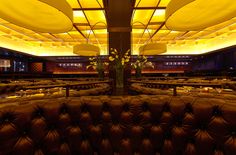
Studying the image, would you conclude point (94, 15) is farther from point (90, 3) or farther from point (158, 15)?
point (158, 15)

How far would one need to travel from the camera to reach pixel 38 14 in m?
1.82

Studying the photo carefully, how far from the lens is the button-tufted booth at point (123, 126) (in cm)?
111

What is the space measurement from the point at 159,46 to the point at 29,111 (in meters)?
3.98

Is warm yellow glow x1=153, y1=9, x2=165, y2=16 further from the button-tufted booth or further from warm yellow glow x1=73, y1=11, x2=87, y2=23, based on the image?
the button-tufted booth

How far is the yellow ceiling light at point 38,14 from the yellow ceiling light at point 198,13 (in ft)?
3.34

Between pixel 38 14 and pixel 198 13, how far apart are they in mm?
1736

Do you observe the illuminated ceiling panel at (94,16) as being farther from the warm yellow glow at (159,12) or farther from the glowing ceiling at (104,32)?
the warm yellow glow at (159,12)

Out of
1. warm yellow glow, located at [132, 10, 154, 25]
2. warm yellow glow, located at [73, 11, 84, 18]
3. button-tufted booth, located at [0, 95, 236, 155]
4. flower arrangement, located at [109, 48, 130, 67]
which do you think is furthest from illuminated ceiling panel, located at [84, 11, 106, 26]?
button-tufted booth, located at [0, 95, 236, 155]

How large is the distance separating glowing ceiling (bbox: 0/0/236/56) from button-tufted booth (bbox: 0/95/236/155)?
12.7 feet

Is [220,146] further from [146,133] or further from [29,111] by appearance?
[29,111]

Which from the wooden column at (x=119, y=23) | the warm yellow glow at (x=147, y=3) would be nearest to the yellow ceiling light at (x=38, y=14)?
the wooden column at (x=119, y=23)

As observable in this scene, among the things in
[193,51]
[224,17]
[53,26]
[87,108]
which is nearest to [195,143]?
[87,108]

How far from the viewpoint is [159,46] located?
14.9ft

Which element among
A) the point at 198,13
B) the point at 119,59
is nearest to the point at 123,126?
the point at 198,13
